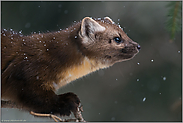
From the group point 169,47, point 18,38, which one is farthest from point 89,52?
point 169,47

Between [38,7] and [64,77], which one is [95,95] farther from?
[64,77]

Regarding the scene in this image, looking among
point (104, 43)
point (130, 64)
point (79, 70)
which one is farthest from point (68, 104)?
point (130, 64)

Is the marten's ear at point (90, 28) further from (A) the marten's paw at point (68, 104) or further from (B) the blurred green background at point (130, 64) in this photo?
(B) the blurred green background at point (130, 64)

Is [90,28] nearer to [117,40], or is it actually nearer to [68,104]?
[117,40]

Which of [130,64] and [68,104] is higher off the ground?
[68,104]

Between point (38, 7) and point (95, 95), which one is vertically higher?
point (38, 7)

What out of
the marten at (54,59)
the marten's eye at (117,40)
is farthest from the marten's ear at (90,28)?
the marten's eye at (117,40)
